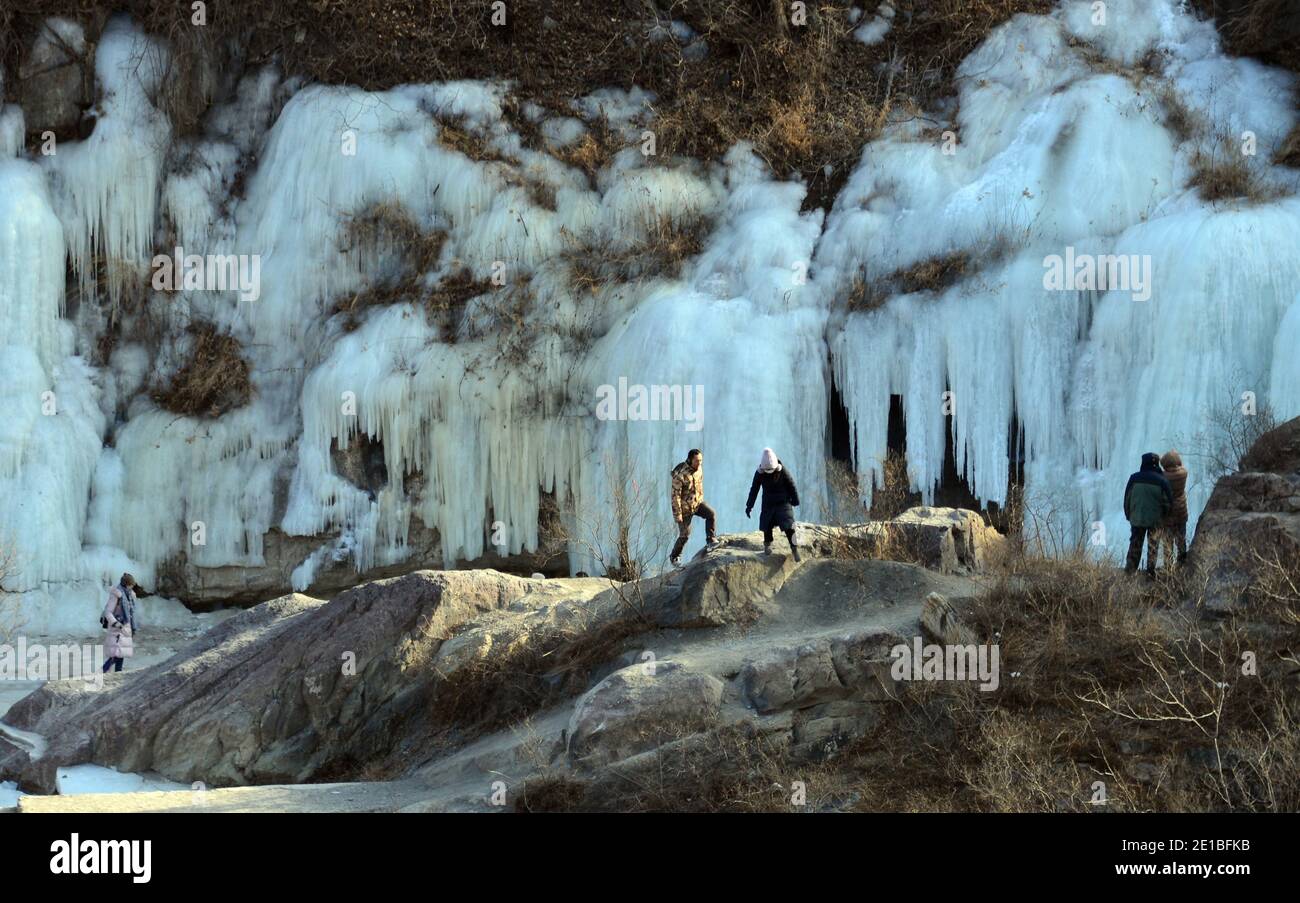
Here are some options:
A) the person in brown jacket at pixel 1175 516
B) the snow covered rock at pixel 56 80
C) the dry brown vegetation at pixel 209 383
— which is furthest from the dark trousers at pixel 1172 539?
→ the snow covered rock at pixel 56 80

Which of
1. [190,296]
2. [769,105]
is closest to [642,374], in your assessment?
[769,105]

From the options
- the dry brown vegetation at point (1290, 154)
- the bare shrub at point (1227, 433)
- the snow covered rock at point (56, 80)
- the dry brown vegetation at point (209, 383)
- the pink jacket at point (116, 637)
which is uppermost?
the snow covered rock at point (56, 80)

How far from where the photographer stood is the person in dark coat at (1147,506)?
45.2 ft

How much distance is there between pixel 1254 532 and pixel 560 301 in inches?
462

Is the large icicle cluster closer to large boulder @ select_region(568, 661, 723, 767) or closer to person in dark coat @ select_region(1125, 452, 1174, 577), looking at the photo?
person in dark coat @ select_region(1125, 452, 1174, 577)

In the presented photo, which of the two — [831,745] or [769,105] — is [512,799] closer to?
[831,745]

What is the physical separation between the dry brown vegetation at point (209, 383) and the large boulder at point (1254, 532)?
13.7 meters

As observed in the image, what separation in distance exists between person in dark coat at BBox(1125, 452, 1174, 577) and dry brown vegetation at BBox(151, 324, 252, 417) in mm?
13083

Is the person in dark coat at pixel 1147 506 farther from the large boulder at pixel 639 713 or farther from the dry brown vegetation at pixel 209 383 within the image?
the dry brown vegetation at pixel 209 383

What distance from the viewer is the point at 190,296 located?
79.2 ft

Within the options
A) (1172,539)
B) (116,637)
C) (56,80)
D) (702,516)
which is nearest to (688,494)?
(702,516)

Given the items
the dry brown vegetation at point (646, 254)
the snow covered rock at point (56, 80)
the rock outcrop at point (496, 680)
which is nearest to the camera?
the rock outcrop at point (496, 680)

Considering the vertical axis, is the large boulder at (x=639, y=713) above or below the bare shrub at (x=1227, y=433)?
below

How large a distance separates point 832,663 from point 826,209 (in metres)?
11.2
